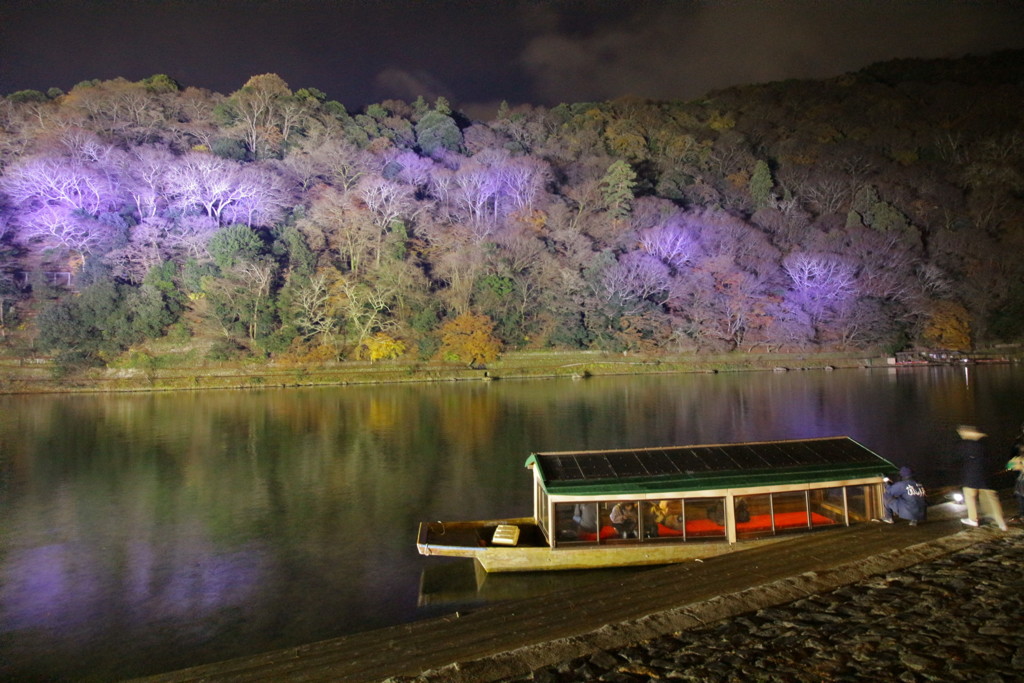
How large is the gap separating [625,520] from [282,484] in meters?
9.90

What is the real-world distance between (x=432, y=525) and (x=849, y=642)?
577cm

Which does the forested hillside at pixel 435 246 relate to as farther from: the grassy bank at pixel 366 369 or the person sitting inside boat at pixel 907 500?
the person sitting inside boat at pixel 907 500

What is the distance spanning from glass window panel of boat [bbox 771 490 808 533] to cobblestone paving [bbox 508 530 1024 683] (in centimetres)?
202

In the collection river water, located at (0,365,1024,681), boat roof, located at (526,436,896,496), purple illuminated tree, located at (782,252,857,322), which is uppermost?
purple illuminated tree, located at (782,252,857,322)

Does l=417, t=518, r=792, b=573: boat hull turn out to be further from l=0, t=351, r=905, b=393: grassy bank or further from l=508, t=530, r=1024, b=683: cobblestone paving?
l=0, t=351, r=905, b=393: grassy bank

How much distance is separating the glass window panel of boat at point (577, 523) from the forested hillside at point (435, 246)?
33.3 m

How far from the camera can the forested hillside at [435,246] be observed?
133ft

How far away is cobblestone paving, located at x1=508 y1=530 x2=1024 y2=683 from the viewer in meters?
4.86

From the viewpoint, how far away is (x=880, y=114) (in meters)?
77.6

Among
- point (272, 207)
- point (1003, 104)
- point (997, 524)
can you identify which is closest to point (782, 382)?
point (997, 524)

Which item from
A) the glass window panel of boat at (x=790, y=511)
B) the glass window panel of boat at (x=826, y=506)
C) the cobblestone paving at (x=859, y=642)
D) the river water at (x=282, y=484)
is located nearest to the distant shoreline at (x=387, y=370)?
the river water at (x=282, y=484)

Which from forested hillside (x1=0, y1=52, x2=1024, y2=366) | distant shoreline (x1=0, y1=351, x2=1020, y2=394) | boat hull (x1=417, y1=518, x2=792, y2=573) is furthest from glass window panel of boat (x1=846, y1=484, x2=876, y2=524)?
forested hillside (x1=0, y1=52, x2=1024, y2=366)

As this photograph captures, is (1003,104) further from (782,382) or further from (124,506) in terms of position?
(124,506)

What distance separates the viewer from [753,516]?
29.9 ft
